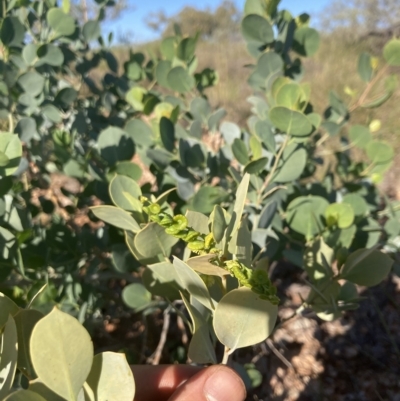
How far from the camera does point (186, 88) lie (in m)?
0.94

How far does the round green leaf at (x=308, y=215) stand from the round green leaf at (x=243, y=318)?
35cm

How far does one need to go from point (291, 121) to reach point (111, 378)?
48cm

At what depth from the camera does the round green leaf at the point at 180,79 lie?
0.91 m

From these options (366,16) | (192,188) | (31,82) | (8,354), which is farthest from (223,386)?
(366,16)

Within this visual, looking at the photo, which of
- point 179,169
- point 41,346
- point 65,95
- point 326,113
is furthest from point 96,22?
point 41,346

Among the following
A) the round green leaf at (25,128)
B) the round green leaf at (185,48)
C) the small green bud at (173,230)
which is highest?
the round green leaf at (185,48)

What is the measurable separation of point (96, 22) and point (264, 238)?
72cm

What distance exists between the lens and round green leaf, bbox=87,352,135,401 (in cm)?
36

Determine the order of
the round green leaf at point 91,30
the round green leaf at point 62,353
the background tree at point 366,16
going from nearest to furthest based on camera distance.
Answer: the round green leaf at point 62,353, the round green leaf at point 91,30, the background tree at point 366,16

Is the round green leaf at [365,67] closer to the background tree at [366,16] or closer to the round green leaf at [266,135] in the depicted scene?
the round green leaf at [266,135]

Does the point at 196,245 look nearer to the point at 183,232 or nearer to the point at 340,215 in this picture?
the point at 183,232

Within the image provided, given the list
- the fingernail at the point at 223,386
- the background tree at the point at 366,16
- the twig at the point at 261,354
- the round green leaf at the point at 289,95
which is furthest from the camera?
the background tree at the point at 366,16

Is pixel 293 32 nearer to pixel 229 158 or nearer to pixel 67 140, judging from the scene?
pixel 229 158

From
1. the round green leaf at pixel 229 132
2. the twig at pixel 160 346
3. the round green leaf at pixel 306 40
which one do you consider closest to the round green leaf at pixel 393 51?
the round green leaf at pixel 306 40
